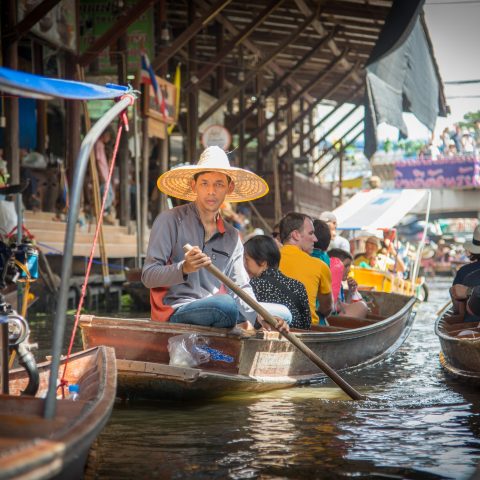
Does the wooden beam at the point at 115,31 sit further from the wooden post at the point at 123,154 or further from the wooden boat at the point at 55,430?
the wooden boat at the point at 55,430

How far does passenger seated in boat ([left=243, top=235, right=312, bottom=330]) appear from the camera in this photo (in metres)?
6.68

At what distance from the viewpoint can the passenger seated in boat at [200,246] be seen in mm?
5633

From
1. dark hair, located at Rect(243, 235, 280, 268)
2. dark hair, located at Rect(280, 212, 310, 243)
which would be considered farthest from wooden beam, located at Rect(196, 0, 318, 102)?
dark hair, located at Rect(243, 235, 280, 268)

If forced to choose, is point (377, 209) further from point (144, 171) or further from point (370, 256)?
point (144, 171)

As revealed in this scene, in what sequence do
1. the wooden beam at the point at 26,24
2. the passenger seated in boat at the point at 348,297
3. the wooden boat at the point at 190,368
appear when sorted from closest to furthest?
the wooden boat at the point at 190,368, the passenger seated in boat at the point at 348,297, the wooden beam at the point at 26,24

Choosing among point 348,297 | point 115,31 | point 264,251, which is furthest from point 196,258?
point 115,31

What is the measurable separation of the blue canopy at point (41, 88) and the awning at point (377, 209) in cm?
1120

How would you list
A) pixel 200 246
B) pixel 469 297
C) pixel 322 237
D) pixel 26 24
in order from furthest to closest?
pixel 26 24 → pixel 322 237 → pixel 469 297 → pixel 200 246

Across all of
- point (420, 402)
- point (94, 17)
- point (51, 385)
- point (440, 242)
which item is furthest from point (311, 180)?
point (51, 385)

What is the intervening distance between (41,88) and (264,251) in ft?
11.4

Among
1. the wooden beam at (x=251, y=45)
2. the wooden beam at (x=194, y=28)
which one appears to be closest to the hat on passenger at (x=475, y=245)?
the wooden beam at (x=194, y=28)

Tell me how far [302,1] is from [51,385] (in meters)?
14.8

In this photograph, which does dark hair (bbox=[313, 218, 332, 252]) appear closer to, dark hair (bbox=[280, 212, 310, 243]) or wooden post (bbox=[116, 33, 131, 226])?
dark hair (bbox=[280, 212, 310, 243])

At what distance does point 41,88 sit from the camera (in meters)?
3.40
